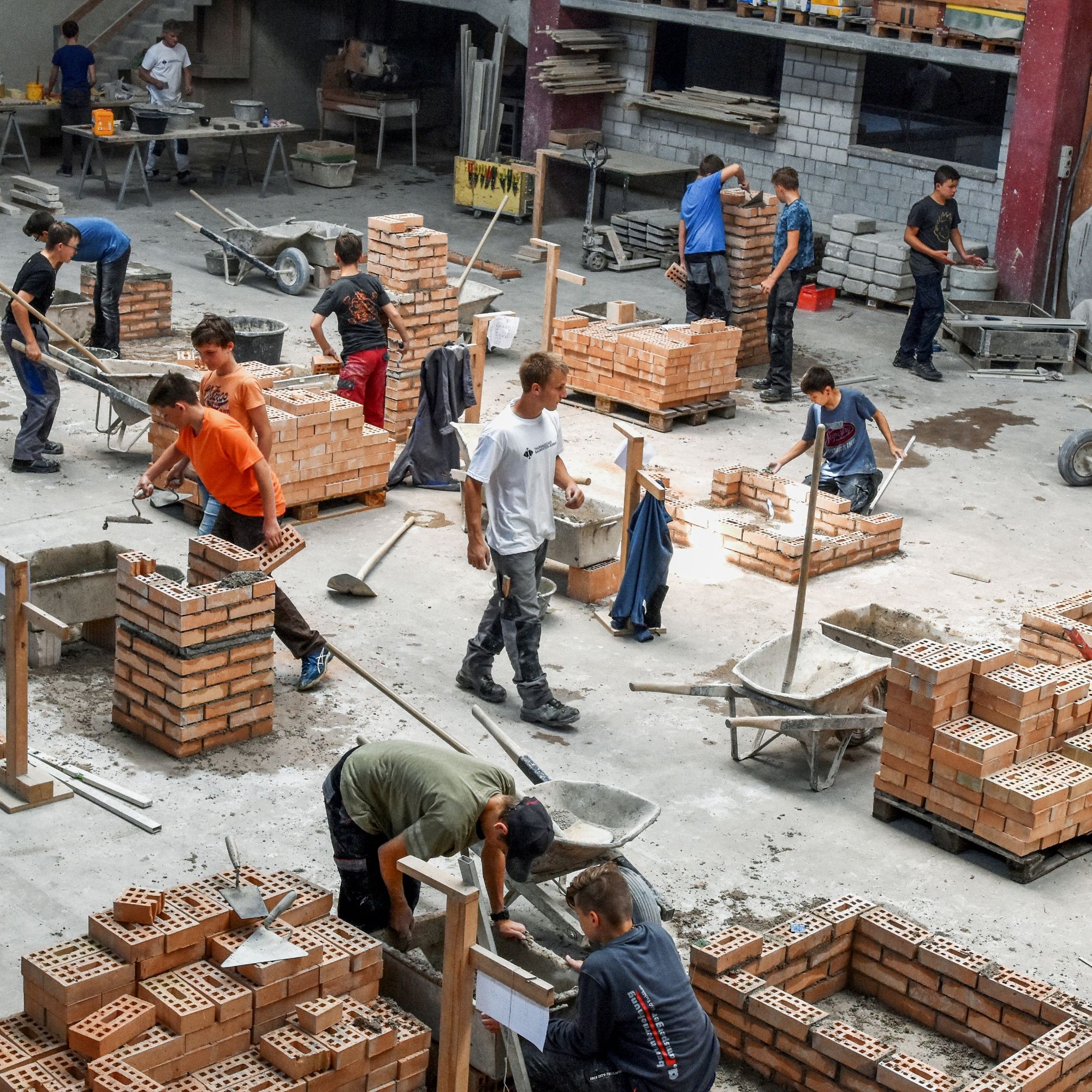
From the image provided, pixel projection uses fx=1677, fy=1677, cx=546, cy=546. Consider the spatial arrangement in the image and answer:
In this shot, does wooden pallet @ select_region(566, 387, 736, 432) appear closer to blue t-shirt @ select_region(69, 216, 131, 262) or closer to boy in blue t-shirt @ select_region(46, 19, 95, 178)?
blue t-shirt @ select_region(69, 216, 131, 262)

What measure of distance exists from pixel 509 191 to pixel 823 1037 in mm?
16475

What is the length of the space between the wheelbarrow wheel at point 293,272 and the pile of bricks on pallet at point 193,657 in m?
9.07

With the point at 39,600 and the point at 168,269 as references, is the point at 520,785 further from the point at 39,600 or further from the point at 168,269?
the point at 168,269

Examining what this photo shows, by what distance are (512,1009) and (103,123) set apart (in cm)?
1772

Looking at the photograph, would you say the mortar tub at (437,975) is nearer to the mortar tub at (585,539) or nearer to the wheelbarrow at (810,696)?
the wheelbarrow at (810,696)

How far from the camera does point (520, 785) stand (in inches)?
329

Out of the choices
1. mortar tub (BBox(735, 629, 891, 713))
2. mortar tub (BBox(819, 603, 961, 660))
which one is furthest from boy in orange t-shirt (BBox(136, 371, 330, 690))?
mortar tub (BBox(819, 603, 961, 660))

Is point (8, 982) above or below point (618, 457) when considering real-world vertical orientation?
below

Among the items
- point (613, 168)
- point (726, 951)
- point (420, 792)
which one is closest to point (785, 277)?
point (613, 168)

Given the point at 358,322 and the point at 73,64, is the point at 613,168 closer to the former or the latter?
the point at 73,64

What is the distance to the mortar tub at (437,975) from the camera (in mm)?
5766

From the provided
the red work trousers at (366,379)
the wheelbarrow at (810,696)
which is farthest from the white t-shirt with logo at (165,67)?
the wheelbarrow at (810,696)

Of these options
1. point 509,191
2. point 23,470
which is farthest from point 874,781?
point 509,191

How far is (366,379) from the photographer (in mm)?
12477
